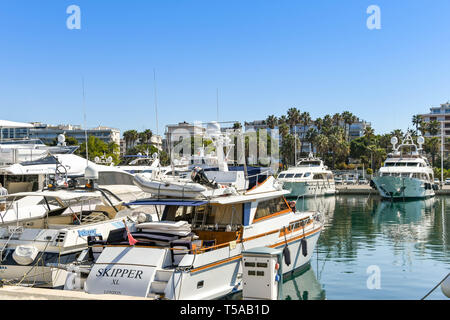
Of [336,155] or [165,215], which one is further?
[336,155]

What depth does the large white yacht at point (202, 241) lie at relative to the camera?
34.6 feet

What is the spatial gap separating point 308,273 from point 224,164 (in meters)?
5.19

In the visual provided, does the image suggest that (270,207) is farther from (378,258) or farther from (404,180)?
(404,180)

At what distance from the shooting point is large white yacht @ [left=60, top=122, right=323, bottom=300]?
34.6 ft

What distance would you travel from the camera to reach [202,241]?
42.7 feet

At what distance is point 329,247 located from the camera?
72.2 feet

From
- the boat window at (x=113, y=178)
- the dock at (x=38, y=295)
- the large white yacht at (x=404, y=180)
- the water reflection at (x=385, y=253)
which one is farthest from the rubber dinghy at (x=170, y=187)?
the large white yacht at (x=404, y=180)

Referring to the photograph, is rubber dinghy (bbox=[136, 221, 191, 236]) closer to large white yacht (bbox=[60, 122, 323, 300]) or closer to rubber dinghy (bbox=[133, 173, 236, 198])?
large white yacht (bbox=[60, 122, 323, 300])

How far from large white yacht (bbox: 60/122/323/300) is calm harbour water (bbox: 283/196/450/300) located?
112 centimetres

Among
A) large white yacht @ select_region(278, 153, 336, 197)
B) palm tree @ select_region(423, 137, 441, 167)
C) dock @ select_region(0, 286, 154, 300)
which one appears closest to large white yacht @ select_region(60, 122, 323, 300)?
dock @ select_region(0, 286, 154, 300)

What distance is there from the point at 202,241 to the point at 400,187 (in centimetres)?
4057

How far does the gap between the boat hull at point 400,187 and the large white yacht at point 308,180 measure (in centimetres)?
659

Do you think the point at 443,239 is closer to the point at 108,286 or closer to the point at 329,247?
the point at 329,247

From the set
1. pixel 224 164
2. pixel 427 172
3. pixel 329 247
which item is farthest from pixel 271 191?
pixel 427 172
